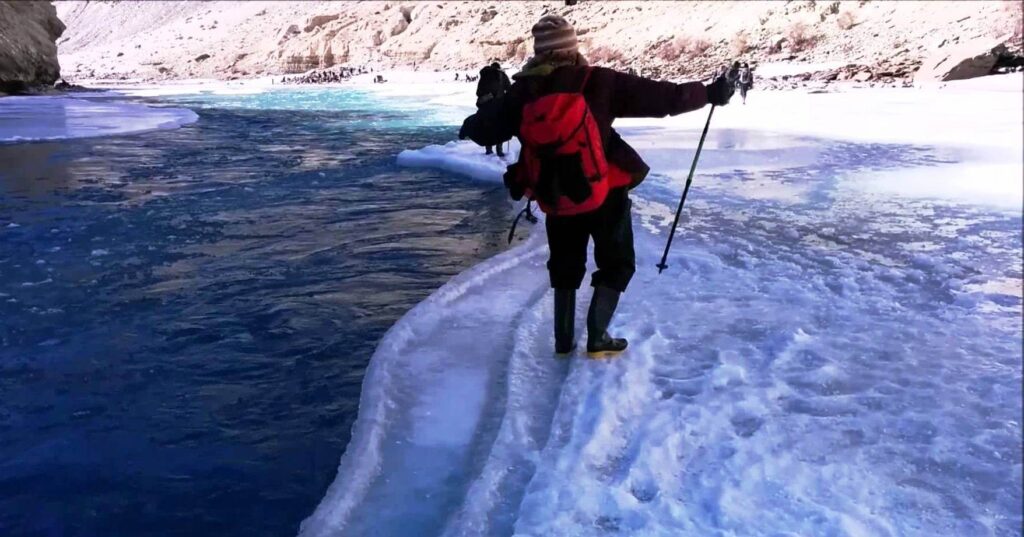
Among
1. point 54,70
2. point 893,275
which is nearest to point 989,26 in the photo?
point 893,275

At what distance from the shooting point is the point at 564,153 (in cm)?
309

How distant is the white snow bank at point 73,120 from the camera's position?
14445 millimetres

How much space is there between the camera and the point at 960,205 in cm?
609

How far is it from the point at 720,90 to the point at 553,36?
71cm

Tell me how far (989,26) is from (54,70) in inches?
1112

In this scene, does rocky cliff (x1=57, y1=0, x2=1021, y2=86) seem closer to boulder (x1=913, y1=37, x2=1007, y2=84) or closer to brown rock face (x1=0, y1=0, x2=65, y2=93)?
boulder (x1=913, y1=37, x2=1007, y2=84)

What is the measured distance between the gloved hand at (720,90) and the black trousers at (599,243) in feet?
1.68

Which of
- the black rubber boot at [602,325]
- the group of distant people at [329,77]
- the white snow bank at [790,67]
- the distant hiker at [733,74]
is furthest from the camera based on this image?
the group of distant people at [329,77]

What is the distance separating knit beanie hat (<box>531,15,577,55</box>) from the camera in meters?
3.13

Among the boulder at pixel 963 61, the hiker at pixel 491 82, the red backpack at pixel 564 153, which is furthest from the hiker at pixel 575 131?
the boulder at pixel 963 61

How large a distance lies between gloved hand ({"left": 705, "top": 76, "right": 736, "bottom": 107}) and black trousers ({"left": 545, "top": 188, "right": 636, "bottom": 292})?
51 cm

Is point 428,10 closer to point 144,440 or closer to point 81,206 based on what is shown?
point 81,206

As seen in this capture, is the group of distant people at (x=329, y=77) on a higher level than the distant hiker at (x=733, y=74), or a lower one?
higher

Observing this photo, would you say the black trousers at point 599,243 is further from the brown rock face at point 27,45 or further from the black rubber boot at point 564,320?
the brown rock face at point 27,45
